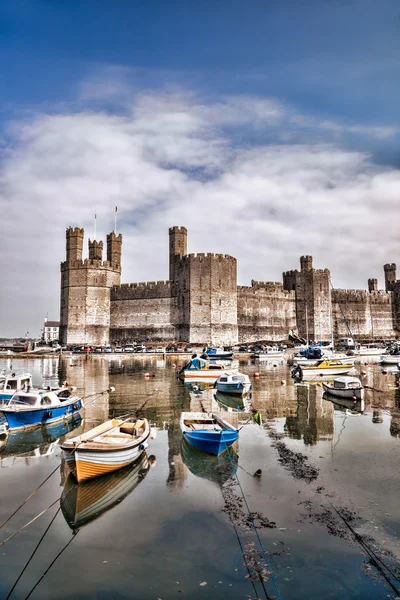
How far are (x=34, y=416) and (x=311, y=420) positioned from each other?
835cm

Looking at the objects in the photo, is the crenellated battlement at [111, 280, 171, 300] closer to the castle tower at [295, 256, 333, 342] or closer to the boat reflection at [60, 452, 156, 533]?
the castle tower at [295, 256, 333, 342]

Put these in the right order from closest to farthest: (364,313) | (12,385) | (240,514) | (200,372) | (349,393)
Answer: (240,514), (12,385), (349,393), (200,372), (364,313)

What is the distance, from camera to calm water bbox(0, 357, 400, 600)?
484 centimetres

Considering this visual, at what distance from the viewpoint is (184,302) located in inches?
1721

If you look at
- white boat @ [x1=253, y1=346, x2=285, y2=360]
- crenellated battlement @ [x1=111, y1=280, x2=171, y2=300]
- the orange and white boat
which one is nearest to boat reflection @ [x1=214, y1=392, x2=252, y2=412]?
the orange and white boat

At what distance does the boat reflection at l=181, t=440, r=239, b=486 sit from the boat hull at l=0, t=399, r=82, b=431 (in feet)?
16.4

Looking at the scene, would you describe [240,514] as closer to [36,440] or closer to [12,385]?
[36,440]

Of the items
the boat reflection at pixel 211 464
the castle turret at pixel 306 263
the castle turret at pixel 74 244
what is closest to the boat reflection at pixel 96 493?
the boat reflection at pixel 211 464

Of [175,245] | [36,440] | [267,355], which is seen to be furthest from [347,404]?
[175,245]

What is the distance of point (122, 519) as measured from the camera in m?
6.41

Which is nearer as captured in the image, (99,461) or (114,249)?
(99,461)

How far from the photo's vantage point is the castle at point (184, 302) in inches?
1698

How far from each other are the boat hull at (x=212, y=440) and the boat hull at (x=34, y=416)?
541 centimetres

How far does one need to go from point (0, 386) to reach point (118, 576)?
12.6 m
